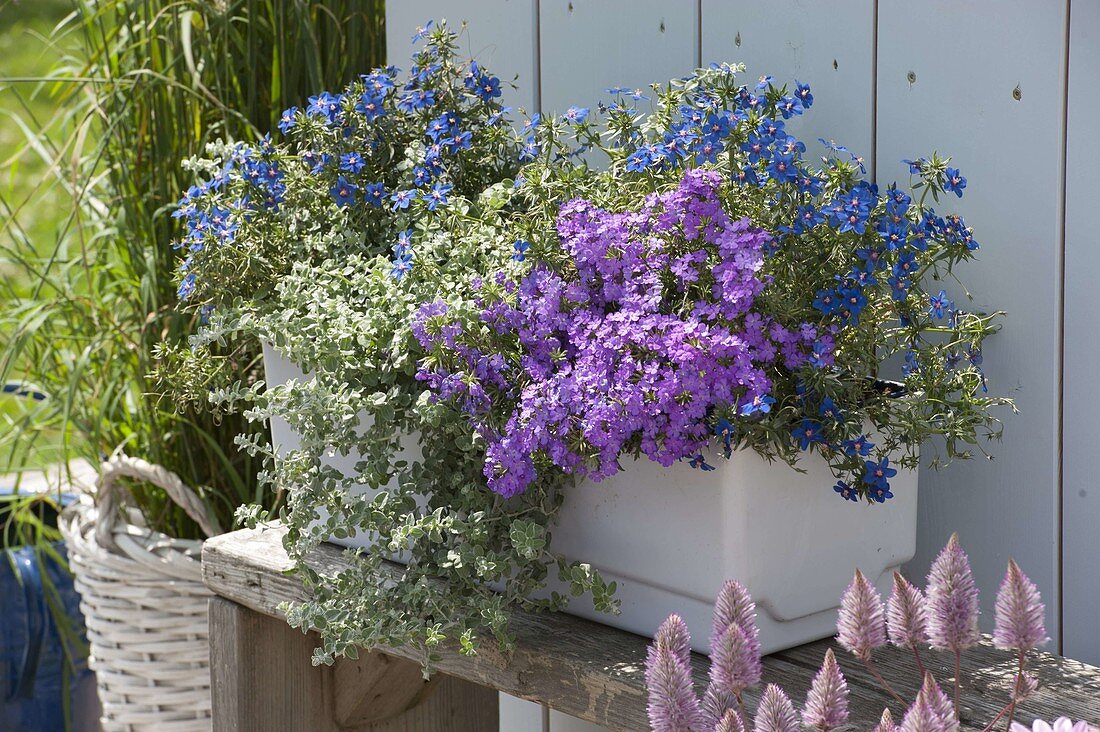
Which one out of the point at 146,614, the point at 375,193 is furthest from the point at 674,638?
the point at 146,614

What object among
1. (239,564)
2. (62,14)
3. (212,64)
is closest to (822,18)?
(239,564)

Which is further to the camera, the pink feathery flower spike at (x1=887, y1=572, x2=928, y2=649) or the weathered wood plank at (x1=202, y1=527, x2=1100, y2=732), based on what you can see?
the weathered wood plank at (x1=202, y1=527, x2=1100, y2=732)

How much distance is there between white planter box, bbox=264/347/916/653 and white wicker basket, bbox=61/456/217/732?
81 cm

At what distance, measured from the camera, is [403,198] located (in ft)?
3.39

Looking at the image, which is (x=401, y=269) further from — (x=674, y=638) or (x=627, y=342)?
(x=674, y=638)

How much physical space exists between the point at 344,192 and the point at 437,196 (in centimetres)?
13

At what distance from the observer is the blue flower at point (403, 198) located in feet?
3.36

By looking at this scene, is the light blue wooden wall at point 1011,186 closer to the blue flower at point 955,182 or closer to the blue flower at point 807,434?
the blue flower at point 955,182

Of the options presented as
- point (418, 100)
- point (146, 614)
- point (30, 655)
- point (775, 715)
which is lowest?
point (30, 655)

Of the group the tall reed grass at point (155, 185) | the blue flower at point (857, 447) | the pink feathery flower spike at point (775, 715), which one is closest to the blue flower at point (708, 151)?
the blue flower at point (857, 447)

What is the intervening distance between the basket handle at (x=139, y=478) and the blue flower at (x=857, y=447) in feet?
3.18

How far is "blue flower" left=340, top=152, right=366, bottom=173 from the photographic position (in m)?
1.11

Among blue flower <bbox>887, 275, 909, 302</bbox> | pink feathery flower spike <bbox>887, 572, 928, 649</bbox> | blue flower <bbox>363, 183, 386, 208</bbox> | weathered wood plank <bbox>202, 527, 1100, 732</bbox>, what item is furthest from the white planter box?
blue flower <bbox>363, 183, 386, 208</bbox>

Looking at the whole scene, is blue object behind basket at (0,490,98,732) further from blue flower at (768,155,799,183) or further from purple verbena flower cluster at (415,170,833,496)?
blue flower at (768,155,799,183)
